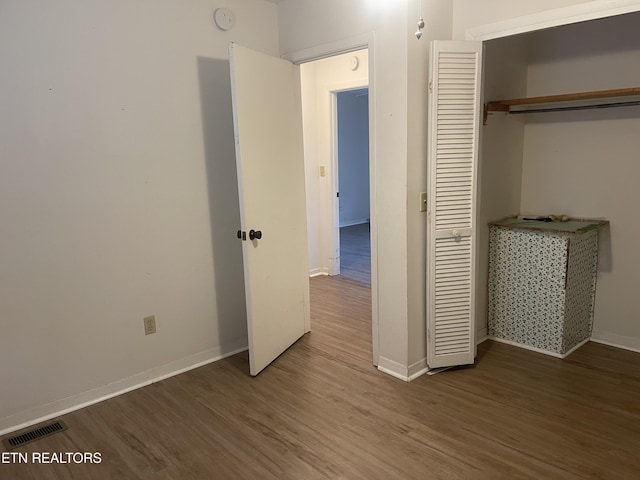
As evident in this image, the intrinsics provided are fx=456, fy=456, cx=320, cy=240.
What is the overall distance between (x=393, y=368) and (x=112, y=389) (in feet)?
5.69

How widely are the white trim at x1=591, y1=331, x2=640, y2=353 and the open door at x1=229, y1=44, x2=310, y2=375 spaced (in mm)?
2165

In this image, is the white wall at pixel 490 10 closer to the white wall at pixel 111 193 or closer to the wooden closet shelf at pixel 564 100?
the wooden closet shelf at pixel 564 100

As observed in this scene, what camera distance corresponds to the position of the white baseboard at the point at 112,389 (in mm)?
2459

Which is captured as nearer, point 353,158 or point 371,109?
point 371,109

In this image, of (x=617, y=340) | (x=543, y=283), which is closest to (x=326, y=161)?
(x=543, y=283)

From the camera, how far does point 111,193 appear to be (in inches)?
104

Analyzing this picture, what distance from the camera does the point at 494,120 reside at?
3188 millimetres

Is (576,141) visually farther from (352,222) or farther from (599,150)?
(352,222)

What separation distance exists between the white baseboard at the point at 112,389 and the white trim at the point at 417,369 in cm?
126

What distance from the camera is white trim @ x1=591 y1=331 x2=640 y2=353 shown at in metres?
3.15

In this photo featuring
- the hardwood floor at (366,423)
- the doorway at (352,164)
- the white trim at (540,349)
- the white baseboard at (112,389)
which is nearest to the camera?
the hardwood floor at (366,423)

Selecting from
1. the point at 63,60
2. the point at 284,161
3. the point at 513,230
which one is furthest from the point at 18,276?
the point at 513,230

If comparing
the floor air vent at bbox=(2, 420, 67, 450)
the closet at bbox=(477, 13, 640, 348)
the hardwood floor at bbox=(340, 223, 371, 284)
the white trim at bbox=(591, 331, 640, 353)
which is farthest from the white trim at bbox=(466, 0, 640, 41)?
the floor air vent at bbox=(2, 420, 67, 450)

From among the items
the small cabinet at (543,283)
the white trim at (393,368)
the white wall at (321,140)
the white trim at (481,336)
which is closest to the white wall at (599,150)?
the small cabinet at (543,283)
